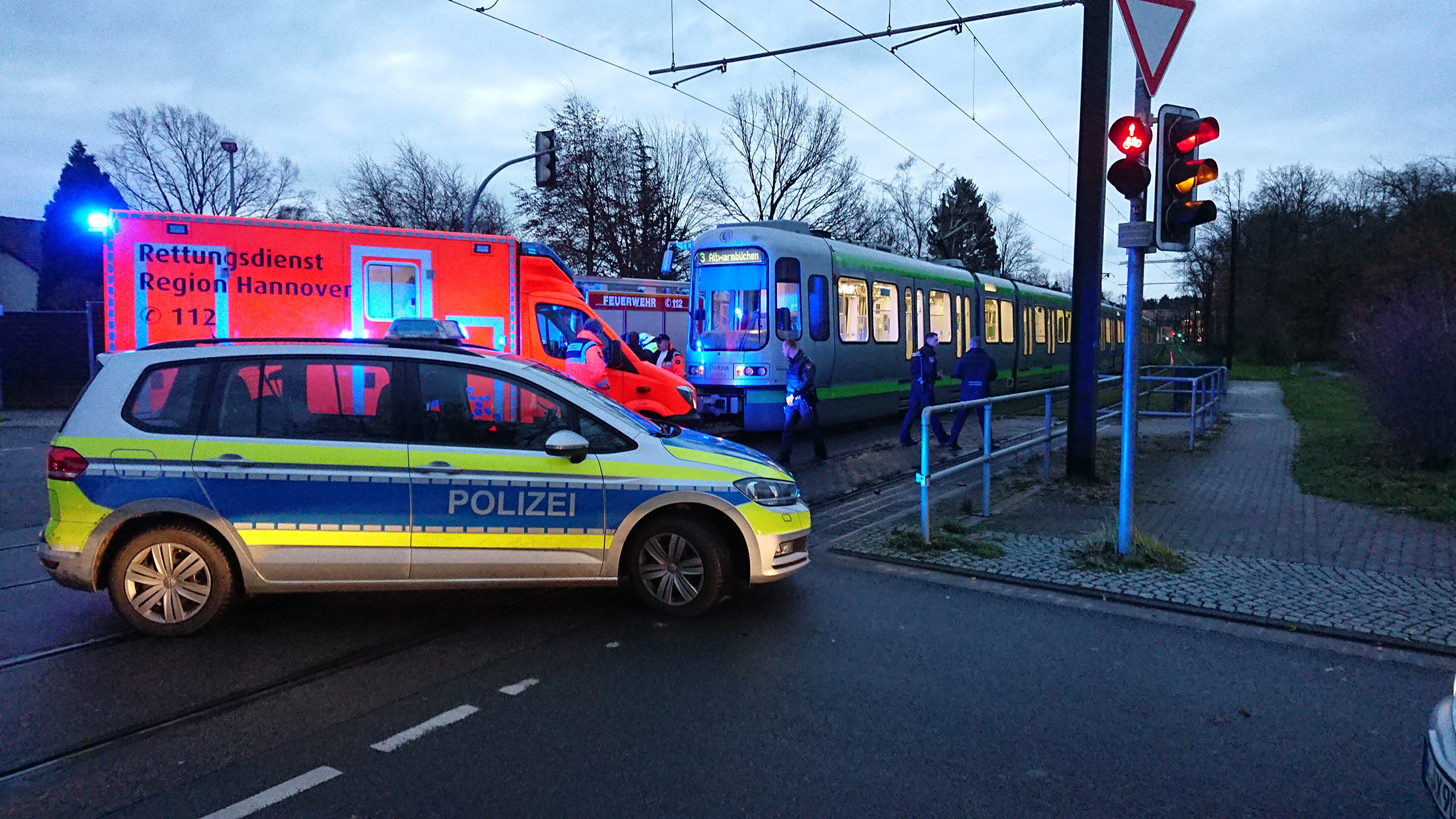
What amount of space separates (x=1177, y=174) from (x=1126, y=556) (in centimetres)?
289

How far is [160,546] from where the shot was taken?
4.96 meters

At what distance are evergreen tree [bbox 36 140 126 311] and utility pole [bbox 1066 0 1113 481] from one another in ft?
152

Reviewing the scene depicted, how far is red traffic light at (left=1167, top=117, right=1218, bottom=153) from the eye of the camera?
21.7ft

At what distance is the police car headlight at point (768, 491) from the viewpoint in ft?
17.9

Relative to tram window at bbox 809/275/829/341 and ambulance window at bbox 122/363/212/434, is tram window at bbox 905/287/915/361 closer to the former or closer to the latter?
tram window at bbox 809/275/829/341

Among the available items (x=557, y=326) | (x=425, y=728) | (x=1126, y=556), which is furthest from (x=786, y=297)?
(x=425, y=728)

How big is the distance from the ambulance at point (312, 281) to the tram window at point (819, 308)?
4.53 m

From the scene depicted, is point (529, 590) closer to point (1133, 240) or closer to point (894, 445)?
point (1133, 240)

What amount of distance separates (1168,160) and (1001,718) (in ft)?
15.1

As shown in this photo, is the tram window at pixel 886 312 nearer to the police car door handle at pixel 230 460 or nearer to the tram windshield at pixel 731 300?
the tram windshield at pixel 731 300

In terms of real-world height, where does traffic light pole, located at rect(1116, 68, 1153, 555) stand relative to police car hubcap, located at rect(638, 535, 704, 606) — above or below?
above

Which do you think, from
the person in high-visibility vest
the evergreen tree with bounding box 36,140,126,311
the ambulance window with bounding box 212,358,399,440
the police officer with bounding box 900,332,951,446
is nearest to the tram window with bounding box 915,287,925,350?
the police officer with bounding box 900,332,951,446

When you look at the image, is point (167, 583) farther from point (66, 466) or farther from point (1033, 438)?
point (1033, 438)

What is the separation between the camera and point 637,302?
25.8 meters
